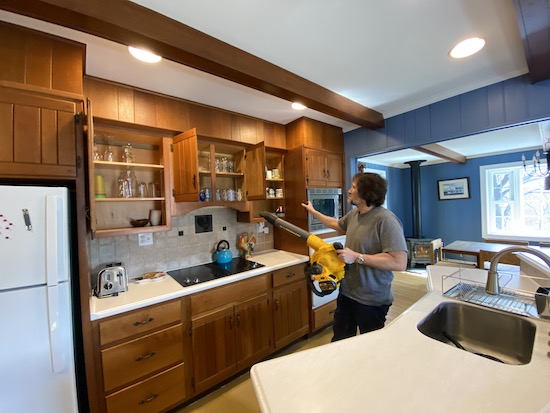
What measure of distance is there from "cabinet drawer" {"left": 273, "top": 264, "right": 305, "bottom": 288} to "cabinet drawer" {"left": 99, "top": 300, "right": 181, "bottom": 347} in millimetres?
852

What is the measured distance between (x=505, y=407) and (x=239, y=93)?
6.89 ft

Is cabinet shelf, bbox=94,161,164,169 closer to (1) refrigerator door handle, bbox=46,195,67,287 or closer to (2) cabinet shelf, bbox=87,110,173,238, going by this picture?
(2) cabinet shelf, bbox=87,110,173,238

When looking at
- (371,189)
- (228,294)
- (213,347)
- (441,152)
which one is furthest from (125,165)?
(441,152)

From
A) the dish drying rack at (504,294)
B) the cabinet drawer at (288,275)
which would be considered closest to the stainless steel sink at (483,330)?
the dish drying rack at (504,294)

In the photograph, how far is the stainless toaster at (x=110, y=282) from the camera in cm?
154

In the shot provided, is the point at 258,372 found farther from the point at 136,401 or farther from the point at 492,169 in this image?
the point at 492,169

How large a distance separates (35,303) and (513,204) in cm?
648

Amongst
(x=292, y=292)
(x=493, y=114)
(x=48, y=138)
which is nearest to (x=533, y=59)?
(x=493, y=114)

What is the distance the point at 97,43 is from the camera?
4.24 feet

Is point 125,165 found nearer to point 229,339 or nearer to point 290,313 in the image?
point 229,339

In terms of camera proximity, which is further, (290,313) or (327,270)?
(290,313)

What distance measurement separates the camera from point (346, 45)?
1374 mm

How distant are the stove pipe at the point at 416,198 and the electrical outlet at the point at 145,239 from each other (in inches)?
200

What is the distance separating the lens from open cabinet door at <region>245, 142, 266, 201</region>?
2.13m
